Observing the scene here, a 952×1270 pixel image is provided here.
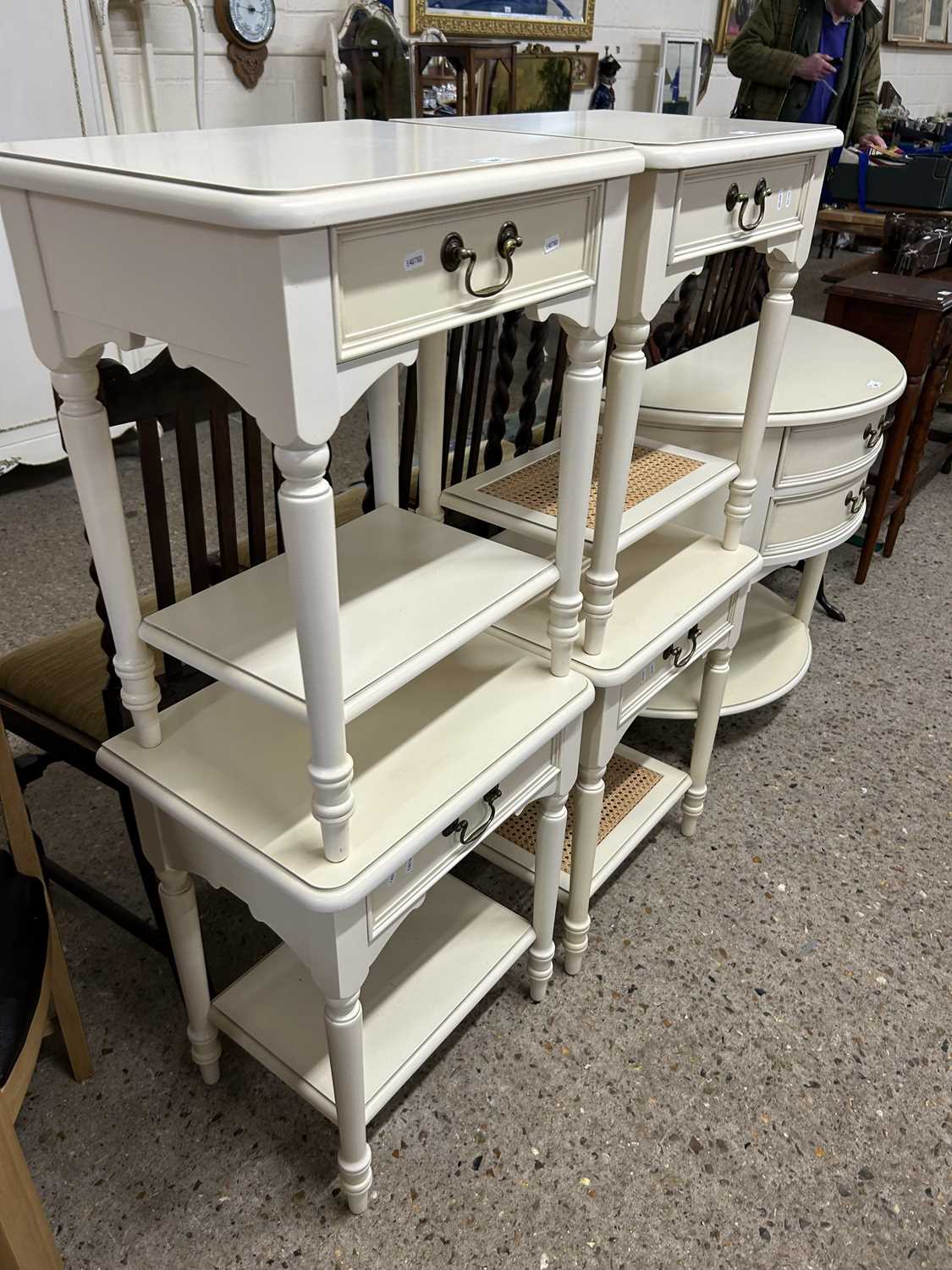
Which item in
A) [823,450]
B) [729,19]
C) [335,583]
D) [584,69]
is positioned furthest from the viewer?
[729,19]

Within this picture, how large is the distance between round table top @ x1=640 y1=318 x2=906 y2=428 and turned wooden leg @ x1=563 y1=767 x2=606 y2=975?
73cm

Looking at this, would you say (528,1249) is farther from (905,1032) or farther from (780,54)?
(780,54)

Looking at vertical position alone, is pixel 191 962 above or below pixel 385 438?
below

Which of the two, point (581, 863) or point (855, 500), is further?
point (855, 500)

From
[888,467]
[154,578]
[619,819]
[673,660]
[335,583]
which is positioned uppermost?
[335,583]

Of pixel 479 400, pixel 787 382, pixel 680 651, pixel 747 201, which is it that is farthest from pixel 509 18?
pixel 680 651

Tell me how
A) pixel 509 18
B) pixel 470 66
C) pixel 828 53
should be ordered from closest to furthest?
pixel 470 66, pixel 828 53, pixel 509 18

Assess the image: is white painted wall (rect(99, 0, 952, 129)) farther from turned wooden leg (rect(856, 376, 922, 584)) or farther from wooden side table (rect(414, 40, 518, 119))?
turned wooden leg (rect(856, 376, 922, 584))

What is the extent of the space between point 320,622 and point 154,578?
76 cm

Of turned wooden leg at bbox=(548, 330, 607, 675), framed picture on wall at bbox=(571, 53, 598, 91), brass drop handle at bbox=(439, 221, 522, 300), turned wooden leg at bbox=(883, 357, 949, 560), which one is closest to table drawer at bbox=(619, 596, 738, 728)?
turned wooden leg at bbox=(548, 330, 607, 675)

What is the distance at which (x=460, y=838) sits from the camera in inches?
48.0

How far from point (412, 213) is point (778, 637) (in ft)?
5.71

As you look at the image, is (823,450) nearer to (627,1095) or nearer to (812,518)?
(812,518)

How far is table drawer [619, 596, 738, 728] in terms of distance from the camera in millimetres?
1532
